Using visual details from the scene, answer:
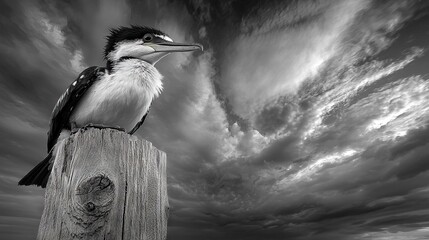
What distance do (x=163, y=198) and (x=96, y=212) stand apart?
675 mm

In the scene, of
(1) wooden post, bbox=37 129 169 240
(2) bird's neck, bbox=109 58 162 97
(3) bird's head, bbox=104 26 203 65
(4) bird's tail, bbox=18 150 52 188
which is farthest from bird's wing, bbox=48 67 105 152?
(1) wooden post, bbox=37 129 169 240

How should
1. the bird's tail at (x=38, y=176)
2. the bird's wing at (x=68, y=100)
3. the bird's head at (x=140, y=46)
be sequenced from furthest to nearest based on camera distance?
1. the bird's head at (x=140, y=46)
2. the bird's wing at (x=68, y=100)
3. the bird's tail at (x=38, y=176)

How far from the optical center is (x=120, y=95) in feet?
17.0

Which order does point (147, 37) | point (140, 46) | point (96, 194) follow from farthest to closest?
point (147, 37) → point (140, 46) → point (96, 194)

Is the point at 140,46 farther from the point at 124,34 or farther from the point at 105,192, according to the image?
the point at 105,192

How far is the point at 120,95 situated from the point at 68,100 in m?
1.26

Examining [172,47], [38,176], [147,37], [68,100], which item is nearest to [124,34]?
[147,37]

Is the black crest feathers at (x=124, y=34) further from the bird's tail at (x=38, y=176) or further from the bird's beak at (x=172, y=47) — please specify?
the bird's tail at (x=38, y=176)

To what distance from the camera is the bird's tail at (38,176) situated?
Answer: 5105mm

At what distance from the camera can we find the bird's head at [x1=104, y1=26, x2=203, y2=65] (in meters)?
6.20

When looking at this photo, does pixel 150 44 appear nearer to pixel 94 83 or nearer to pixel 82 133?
pixel 94 83

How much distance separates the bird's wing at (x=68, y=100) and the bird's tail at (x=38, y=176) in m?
0.88

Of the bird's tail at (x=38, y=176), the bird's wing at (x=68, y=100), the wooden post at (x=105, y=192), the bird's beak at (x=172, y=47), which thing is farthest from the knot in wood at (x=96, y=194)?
the bird's beak at (x=172, y=47)

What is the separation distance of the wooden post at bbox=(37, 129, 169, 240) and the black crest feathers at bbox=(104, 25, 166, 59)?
4.34 meters
